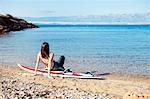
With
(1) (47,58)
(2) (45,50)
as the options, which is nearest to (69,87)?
(2) (45,50)

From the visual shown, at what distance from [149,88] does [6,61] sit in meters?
15.4

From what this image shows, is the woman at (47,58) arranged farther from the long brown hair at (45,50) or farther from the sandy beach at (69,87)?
the sandy beach at (69,87)

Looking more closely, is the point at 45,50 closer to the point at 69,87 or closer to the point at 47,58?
the point at 47,58

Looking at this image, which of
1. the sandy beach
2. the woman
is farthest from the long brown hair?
the sandy beach

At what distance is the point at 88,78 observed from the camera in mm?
21312

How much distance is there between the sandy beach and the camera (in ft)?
46.1

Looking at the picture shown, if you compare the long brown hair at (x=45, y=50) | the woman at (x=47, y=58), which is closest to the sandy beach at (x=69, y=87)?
the woman at (x=47, y=58)

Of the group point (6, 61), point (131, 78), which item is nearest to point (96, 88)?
point (131, 78)

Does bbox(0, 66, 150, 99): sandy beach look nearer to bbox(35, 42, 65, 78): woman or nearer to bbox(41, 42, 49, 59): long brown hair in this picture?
bbox(35, 42, 65, 78): woman

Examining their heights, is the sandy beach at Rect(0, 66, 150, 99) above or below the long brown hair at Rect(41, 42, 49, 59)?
below

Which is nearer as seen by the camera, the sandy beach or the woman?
the sandy beach

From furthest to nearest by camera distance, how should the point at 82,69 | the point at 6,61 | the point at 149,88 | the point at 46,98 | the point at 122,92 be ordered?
the point at 6,61 < the point at 82,69 < the point at 149,88 < the point at 122,92 < the point at 46,98

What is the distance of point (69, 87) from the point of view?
17.5 m

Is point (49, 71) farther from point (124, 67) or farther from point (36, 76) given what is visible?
point (124, 67)
